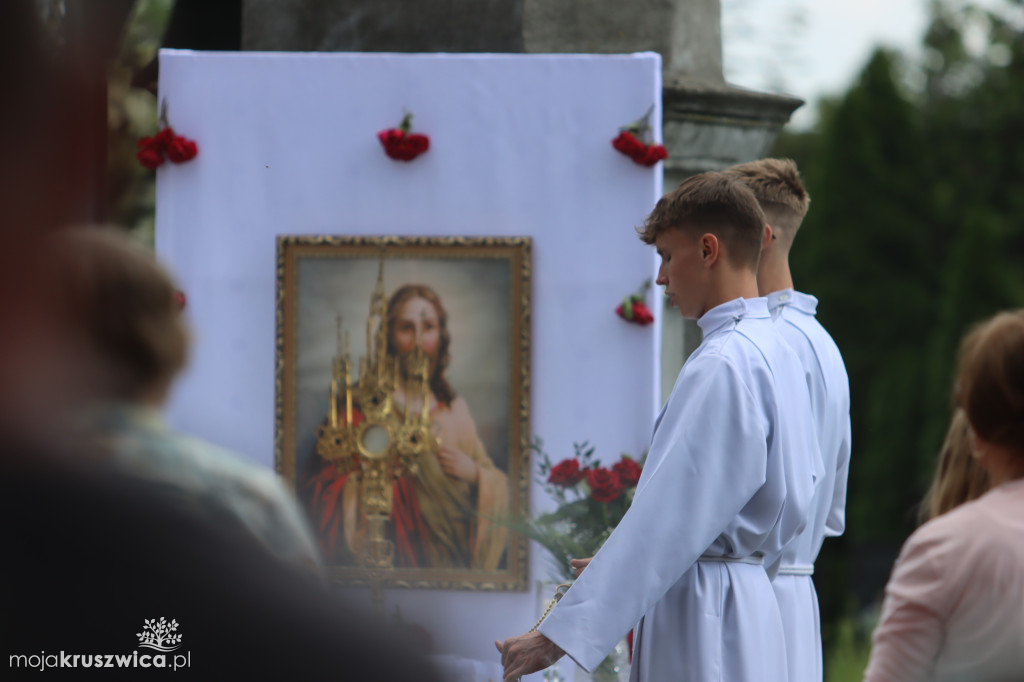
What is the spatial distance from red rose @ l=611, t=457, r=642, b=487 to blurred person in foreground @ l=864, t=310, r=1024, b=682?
70.8 inches

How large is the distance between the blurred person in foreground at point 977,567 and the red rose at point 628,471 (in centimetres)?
180

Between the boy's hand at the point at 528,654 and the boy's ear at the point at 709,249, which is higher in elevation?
the boy's ear at the point at 709,249

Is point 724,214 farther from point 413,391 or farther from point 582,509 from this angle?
point 413,391

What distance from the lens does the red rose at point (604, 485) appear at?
3371 mm

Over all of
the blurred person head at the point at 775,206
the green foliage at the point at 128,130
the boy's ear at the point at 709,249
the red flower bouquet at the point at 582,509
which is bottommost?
the red flower bouquet at the point at 582,509

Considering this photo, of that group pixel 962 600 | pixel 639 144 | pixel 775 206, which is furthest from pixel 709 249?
pixel 639 144

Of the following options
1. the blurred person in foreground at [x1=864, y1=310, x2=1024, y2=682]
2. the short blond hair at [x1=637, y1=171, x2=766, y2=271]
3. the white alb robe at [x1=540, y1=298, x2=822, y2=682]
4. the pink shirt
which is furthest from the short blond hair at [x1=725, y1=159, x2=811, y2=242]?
the pink shirt

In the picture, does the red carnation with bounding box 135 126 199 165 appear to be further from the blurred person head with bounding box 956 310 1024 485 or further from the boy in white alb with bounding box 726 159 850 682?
the blurred person head with bounding box 956 310 1024 485

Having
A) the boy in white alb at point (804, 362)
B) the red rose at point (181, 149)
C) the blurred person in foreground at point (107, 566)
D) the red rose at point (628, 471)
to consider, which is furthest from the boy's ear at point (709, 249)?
the red rose at point (181, 149)

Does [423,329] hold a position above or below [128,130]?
above

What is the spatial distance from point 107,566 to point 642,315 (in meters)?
2.84

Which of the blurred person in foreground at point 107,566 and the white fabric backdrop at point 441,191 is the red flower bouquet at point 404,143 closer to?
the white fabric backdrop at point 441,191

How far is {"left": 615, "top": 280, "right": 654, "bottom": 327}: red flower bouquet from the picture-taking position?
11.4 feet

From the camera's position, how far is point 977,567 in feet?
4.99
